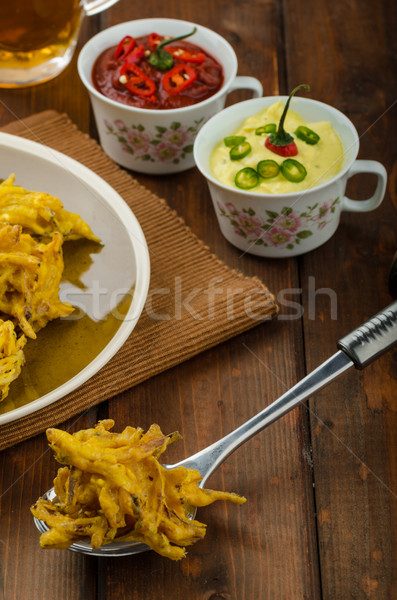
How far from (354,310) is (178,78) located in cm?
102

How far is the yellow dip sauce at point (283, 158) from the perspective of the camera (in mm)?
2244

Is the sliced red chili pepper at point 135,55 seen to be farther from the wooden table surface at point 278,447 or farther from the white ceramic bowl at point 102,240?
the white ceramic bowl at point 102,240

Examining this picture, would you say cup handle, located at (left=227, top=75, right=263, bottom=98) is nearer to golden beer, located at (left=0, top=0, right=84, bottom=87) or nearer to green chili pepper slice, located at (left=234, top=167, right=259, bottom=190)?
green chili pepper slice, located at (left=234, top=167, right=259, bottom=190)

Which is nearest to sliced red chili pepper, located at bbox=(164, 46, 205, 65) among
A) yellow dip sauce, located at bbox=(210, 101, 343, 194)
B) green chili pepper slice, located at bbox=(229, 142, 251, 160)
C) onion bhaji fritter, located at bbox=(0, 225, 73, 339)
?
yellow dip sauce, located at bbox=(210, 101, 343, 194)

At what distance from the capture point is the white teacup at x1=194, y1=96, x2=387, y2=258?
2223 mm

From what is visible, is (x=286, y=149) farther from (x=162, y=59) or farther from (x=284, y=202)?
(x=162, y=59)

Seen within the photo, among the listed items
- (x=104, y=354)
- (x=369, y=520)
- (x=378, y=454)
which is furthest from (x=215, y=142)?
(x=369, y=520)

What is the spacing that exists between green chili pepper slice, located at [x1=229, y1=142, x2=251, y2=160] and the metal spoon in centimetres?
75

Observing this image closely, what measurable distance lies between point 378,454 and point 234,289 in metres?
0.66

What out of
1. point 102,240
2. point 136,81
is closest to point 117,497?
point 102,240

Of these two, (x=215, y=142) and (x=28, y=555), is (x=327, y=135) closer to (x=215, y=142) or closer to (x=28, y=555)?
(x=215, y=142)

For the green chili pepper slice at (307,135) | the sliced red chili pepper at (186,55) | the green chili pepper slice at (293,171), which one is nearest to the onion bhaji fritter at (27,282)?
the green chili pepper slice at (293,171)

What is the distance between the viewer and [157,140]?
2.56m

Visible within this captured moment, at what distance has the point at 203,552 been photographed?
174 centimetres
